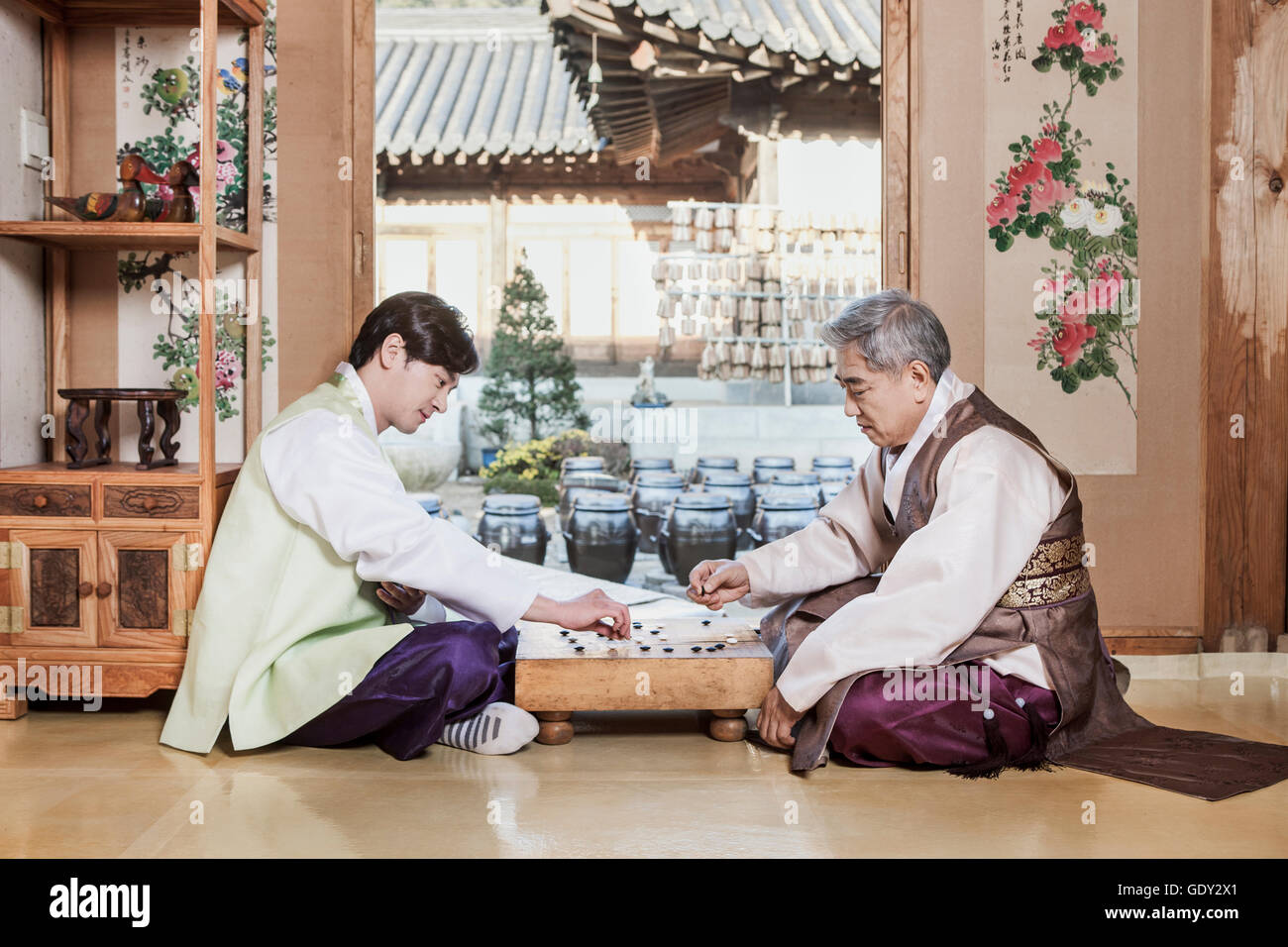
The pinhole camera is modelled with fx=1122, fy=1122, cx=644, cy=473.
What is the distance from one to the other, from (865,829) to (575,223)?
28.3 feet

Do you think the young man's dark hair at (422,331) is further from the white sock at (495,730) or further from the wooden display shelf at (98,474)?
the white sock at (495,730)

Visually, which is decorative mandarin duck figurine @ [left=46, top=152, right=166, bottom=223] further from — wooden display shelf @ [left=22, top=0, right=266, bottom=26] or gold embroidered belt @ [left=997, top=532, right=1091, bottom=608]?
gold embroidered belt @ [left=997, top=532, right=1091, bottom=608]

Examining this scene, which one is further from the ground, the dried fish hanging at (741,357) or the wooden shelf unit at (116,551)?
the dried fish hanging at (741,357)

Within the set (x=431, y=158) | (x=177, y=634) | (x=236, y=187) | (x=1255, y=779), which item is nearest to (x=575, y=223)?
(x=431, y=158)

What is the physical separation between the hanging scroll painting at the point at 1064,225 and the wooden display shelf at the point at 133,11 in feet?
7.09

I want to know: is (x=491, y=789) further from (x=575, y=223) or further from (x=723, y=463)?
(x=575, y=223)

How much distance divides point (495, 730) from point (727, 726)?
0.54 m

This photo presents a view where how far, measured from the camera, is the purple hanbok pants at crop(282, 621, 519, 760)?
2.46 m

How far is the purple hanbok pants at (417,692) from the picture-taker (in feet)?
8.09

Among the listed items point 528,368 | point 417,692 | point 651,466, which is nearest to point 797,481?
point 651,466

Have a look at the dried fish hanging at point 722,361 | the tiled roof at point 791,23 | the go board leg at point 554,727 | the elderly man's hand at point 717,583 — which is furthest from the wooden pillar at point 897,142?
the dried fish hanging at point 722,361

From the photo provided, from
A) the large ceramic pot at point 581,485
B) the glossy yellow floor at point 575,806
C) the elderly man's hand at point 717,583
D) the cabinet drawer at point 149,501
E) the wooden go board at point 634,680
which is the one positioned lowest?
the glossy yellow floor at point 575,806

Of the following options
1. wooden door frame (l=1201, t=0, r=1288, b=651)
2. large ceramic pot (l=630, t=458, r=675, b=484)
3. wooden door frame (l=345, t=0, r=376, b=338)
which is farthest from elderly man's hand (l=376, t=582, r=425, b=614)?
large ceramic pot (l=630, t=458, r=675, b=484)

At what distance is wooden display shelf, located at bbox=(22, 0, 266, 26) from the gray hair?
194 cm
